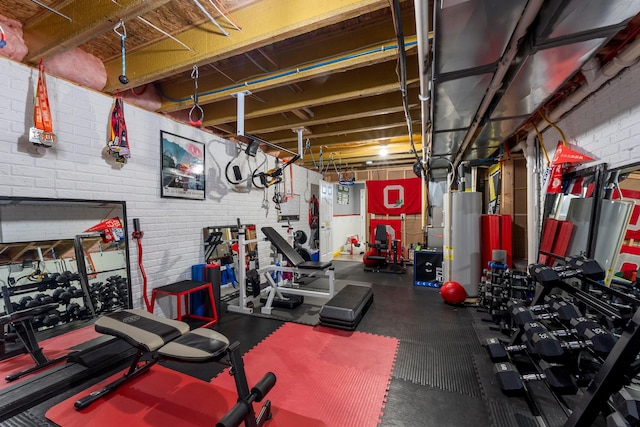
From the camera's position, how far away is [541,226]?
3.38 m

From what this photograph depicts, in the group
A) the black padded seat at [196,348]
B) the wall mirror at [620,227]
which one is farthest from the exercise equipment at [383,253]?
the black padded seat at [196,348]

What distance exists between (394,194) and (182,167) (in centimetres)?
586

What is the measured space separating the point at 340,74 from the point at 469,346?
3.34 m

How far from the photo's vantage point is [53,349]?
2369 millimetres

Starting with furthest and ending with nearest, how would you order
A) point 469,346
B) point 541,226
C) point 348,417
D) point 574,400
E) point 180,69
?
1. point 541,226
2. point 469,346
3. point 180,69
4. point 574,400
5. point 348,417

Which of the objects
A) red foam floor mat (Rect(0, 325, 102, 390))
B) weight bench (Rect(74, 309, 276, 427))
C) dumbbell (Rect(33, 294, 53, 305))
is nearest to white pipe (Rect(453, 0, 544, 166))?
weight bench (Rect(74, 309, 276, 427))

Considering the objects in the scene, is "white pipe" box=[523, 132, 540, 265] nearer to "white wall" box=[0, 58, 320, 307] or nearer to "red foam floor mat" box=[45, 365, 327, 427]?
"red foam floor mat" box=[45, 365, 327, 427]

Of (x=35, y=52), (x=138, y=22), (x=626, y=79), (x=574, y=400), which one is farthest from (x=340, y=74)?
(x=574, y=400)

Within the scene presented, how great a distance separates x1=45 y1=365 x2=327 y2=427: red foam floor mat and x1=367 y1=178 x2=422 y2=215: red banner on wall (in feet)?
21.4

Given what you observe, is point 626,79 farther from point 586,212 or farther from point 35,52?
point 35,52

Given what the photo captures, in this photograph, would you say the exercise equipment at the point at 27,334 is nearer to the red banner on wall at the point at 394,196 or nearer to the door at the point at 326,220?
Result: the door at the point at 326,220

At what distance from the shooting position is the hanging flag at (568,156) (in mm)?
2528

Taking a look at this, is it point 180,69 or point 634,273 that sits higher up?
point 180,69

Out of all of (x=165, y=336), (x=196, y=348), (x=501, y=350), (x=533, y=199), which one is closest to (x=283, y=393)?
(x=196, y=348)
